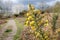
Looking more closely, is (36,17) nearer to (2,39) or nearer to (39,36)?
(39,36)

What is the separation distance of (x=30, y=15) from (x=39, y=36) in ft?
2.84

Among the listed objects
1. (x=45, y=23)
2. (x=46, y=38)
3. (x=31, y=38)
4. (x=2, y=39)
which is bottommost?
(x=2, y=39)

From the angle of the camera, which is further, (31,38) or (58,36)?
(31,38)

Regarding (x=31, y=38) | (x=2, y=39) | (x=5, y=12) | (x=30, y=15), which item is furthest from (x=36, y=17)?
Result: (x=5, y=12)

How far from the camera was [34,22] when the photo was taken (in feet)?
19.8

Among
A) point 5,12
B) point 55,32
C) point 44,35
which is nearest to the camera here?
point 44,35

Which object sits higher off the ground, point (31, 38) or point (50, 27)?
point (50, 27)

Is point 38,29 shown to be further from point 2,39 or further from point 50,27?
point 2,39

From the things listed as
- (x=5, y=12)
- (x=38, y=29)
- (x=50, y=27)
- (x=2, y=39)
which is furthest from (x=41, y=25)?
(x=5, y=12)

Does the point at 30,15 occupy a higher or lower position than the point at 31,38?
higher

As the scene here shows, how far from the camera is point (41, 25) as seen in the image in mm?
6262

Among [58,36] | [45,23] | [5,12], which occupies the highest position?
[45,23]

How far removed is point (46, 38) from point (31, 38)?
13.1ft

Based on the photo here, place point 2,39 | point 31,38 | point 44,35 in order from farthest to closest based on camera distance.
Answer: point 2,39, point 31,38, point 44,35
